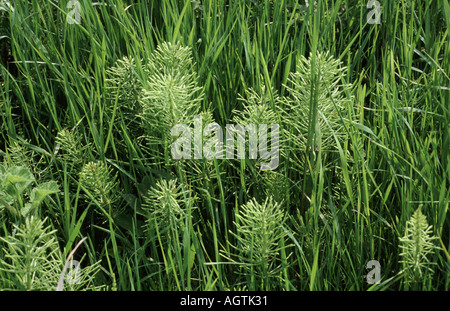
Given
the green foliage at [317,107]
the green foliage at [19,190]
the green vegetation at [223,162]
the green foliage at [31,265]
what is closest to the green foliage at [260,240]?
the green vegetation at [223,162]

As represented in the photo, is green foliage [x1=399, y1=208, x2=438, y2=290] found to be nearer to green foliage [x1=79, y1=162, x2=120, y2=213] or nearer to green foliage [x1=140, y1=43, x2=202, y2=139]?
green foliage [x1=140, y1=43, x2=202, y2=139]

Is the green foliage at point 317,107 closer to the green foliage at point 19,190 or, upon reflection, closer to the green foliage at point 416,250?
the green foliage at point 416,250

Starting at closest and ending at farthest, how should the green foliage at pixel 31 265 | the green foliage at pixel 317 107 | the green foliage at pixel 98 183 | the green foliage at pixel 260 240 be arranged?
the green foliage at pixel 31 265 → the green foliage at pixel 260 240 → the green foliage at pixel 317 107 → the green foliage at pixel 98 183

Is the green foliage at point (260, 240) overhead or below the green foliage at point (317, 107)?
below

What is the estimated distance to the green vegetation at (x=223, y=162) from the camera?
150 cm

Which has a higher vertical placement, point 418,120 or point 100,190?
point 418,120

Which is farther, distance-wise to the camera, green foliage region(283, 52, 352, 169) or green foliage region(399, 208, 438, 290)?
green foliage region(283, 52, 352, 169)

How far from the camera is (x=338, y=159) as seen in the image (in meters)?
1.71

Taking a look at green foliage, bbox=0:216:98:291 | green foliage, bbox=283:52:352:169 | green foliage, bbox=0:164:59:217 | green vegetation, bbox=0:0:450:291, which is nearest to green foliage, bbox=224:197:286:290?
green vegetation, bbox=0:0:450:291

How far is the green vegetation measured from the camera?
150 centimetres
